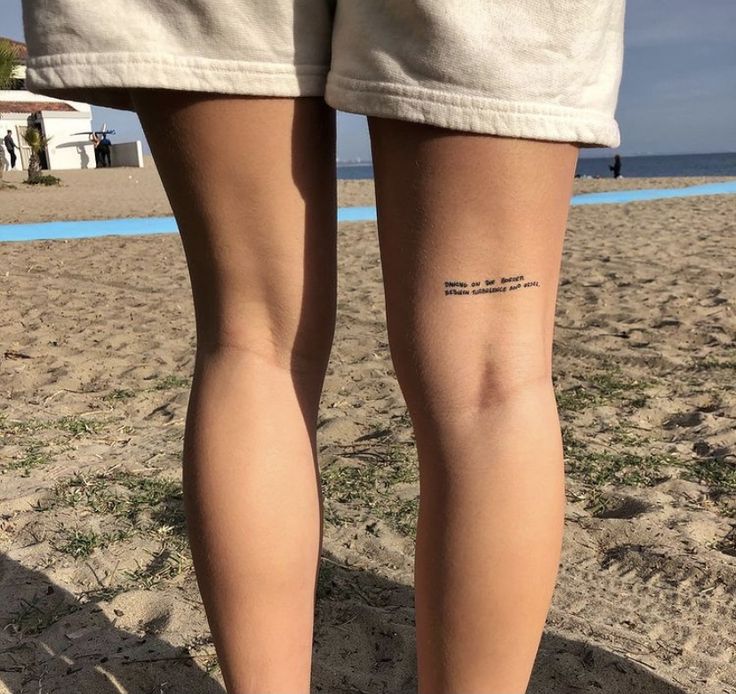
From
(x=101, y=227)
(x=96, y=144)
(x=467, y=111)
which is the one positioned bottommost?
(x=101, y=227)

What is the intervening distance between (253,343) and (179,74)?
30cm

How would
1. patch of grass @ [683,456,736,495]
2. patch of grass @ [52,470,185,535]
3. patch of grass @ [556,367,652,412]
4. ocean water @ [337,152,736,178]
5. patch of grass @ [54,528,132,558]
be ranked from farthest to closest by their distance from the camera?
ocean water @ [337,152,736,178]
patch of grass @ [556,367,652,412]
patch of grass @ [683,456,736,495]
patch of grass @ [52,470,185,535]
patch of grass @ [54,528,132,558]

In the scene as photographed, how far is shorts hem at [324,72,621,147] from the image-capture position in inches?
27.7

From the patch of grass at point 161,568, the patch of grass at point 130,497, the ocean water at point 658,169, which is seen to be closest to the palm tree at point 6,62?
the ocean water at point 658,169

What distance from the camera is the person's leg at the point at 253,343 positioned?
0.81m

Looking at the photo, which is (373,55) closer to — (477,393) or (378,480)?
(477,393)

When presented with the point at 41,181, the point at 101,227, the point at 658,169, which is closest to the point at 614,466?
the point at 101,227

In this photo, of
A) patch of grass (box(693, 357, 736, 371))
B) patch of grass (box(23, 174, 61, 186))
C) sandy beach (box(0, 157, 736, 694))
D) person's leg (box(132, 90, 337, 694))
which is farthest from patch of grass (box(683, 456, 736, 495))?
patch of grass (box(23, 174, 61, 186))

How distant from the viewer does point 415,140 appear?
0.74 metres

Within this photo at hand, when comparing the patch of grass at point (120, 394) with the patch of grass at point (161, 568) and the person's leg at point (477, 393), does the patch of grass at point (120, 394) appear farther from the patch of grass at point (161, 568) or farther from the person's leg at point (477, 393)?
the person's leg at point (477, 393)

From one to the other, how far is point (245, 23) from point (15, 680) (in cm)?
111

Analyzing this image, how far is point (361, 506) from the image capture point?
1.84 m

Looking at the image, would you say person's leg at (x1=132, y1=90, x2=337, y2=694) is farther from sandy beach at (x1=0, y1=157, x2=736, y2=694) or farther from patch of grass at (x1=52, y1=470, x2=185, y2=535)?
patch of grass at (x1=52, y1=470, x2=185, y2=535)

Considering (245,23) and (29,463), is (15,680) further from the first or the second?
(245,23)
